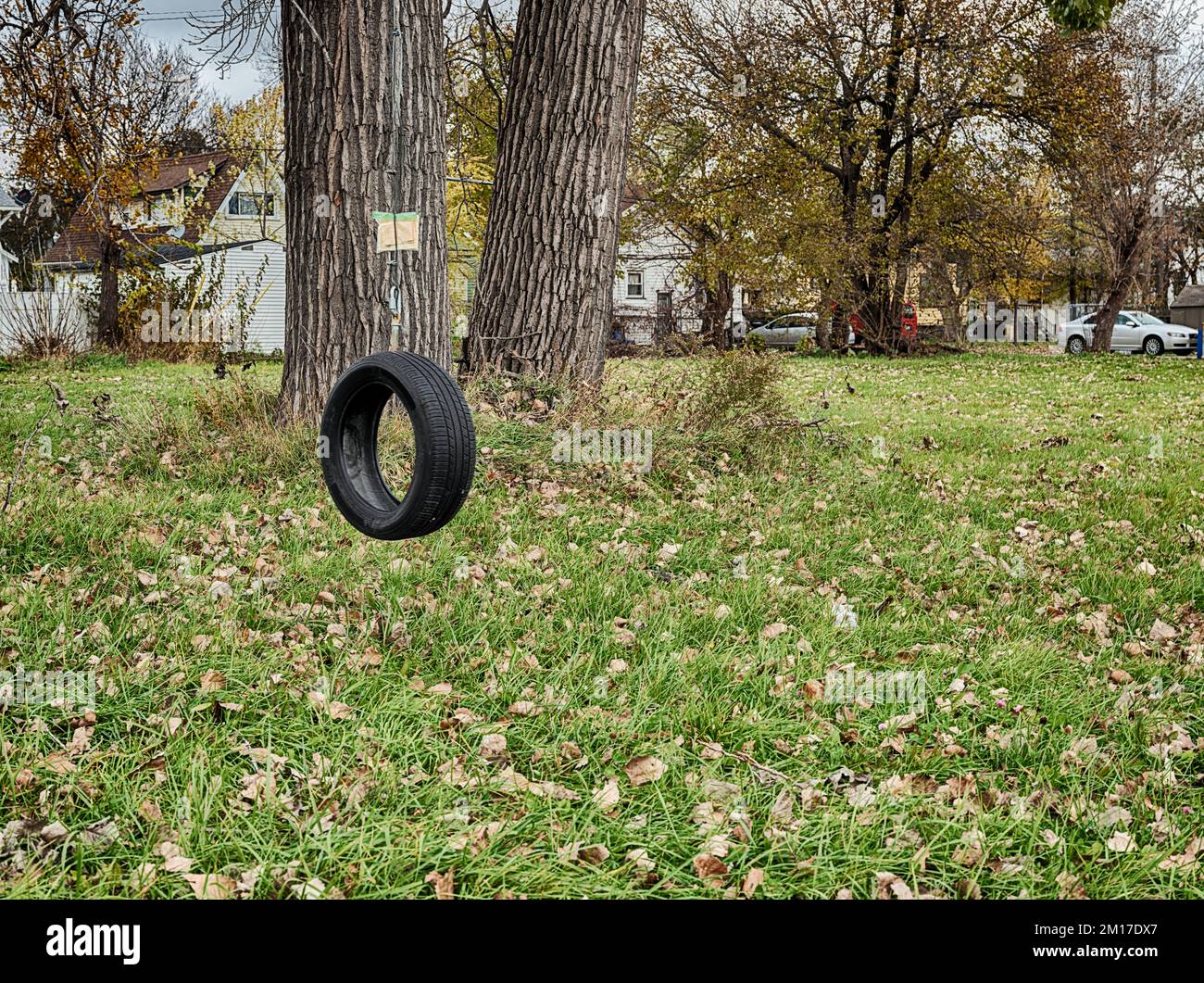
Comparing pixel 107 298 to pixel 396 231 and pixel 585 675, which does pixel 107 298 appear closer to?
pixel 396 231

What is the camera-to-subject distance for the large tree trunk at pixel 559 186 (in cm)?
820

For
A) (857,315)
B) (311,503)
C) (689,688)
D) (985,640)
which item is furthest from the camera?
(857,315)

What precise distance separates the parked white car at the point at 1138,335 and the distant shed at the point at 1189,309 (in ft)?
40.7

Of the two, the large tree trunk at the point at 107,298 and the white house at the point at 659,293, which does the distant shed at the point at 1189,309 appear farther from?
the large tree trunk at the point at 107,298

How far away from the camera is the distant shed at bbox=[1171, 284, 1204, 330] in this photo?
45.2m

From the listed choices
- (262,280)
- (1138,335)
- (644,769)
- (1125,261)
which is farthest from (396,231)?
(1138,335)

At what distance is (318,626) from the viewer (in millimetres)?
4766

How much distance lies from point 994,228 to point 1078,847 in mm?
22143

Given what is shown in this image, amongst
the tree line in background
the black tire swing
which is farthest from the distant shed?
the black tire swing

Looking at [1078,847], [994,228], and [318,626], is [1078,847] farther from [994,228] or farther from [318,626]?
[994,228]

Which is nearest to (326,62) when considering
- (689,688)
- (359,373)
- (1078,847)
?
(359,373)

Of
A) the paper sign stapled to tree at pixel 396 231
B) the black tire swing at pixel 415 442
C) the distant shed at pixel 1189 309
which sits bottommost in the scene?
the black tire swing at pixel 415 442

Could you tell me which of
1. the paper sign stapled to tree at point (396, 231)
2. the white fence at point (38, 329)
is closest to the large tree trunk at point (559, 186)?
the paper sign stapled to tree at point (396, 231)
